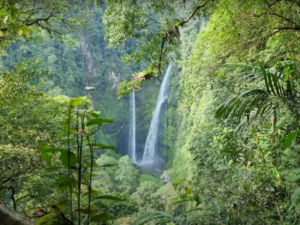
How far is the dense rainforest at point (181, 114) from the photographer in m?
1.07

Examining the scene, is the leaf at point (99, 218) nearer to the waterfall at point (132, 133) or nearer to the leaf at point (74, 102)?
the leaf at point (74, 102)

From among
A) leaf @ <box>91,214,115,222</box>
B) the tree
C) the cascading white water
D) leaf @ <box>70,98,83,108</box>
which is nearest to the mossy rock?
leaf @ <box>91,214,115,222</box>

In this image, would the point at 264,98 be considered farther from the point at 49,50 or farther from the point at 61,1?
the point at 49,50

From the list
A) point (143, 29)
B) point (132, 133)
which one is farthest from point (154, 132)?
point (143, 29)

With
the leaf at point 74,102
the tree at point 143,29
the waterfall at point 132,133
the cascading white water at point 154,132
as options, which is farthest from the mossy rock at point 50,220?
the waterfall at point 132,133

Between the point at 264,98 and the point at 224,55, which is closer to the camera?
the point at 264,98

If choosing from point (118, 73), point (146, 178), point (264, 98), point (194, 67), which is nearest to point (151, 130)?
point (146, 178)

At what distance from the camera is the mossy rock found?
33.2 inches

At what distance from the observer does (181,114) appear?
5.86 metres

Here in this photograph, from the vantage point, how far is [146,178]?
1739cm

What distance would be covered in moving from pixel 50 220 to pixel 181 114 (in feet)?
16.8

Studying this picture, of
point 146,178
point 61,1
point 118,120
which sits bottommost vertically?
point 146,178

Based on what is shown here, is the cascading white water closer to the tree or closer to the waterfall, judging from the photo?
the waterfall

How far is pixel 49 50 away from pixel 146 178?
13911 millimetres
